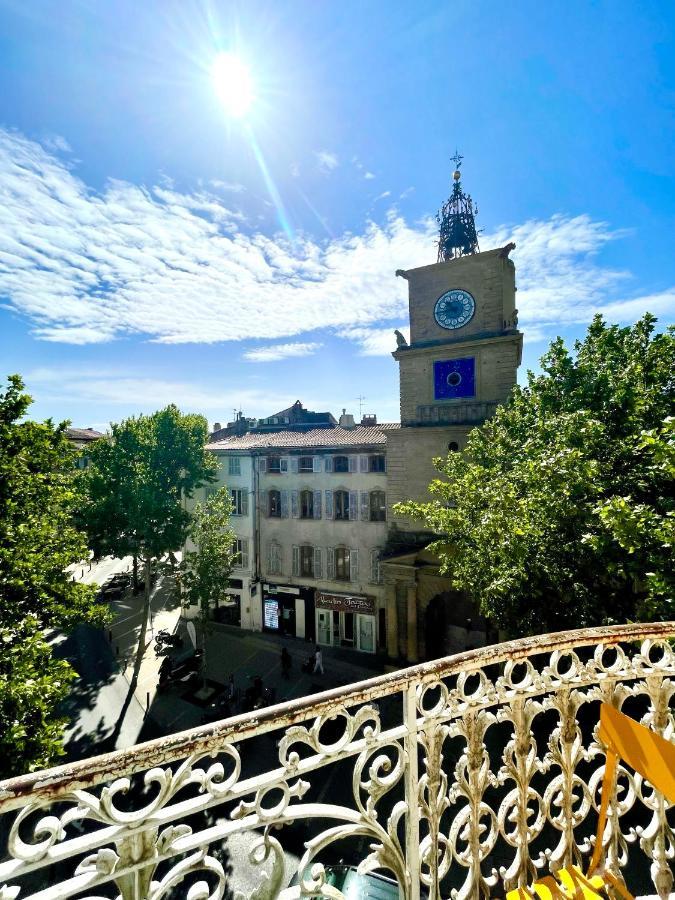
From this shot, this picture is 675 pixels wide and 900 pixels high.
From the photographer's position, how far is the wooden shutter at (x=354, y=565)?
22.9m

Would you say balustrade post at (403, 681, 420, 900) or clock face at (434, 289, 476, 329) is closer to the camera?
balustrade post at (403, 681, 420, 900)

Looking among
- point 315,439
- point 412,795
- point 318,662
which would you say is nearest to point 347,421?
point 315,439

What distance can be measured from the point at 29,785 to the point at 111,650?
27.5m

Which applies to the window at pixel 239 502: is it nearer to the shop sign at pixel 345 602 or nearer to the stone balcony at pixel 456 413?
the shop sign at pixel 345 602

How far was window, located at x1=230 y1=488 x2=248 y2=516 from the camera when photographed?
25.9 meters

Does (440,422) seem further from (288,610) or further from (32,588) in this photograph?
(32,588)

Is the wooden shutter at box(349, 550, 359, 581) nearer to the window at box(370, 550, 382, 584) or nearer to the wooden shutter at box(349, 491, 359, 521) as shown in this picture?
the window at box(370, 550, 382, 584)

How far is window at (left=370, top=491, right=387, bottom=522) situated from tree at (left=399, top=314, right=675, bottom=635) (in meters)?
8.62

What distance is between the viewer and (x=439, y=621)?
2153 centimetres

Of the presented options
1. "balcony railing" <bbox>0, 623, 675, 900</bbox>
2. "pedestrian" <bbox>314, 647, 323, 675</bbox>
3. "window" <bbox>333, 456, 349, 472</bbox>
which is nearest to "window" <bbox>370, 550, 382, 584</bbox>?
"pedestrian" <bbox>314, 647, 323, 675</bbox>

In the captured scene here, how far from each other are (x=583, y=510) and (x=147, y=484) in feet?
61.2

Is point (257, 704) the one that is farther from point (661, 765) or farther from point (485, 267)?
point (485, 267)

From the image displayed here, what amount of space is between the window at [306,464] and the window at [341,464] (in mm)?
1453

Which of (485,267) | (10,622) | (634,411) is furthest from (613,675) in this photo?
(485,267)
